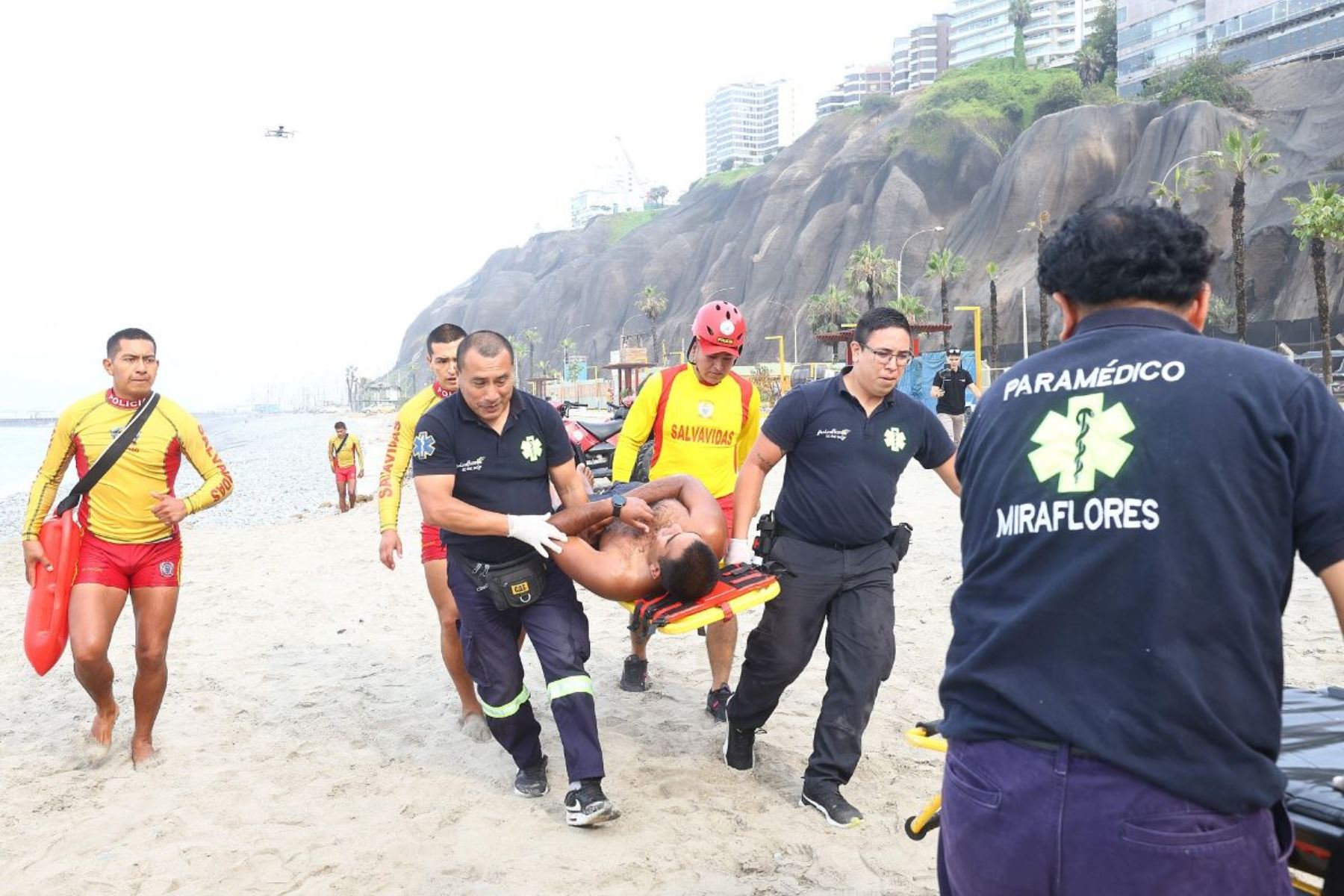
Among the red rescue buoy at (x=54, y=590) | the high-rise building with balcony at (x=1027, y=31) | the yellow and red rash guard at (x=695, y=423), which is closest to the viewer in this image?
the red rescue buoy at (x=54, y=590)

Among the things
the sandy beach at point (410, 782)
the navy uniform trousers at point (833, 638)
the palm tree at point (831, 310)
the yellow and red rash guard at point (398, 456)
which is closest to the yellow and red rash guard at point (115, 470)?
the yellow and red rash guard at point (398, 456)

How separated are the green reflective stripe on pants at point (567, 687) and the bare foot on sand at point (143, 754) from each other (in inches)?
108

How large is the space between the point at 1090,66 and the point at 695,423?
344 feet

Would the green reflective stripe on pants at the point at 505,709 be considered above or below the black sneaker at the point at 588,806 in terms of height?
above

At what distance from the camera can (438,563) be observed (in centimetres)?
611

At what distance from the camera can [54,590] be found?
5508 millimetres

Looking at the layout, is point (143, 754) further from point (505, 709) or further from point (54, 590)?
point (505, 709)

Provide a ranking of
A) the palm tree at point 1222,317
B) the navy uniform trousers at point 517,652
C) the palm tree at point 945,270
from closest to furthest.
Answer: the navy uniform trousers at point 517,652 → the palm tree at point 945,270 → the palm tree at point 1222,317

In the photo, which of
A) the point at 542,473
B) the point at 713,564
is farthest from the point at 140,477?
the point at 713,564

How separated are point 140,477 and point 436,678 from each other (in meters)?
2.60

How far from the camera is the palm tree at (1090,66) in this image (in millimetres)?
95125

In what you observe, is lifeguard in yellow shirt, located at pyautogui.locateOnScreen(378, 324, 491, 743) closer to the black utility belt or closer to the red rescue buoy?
the red rescue buoy

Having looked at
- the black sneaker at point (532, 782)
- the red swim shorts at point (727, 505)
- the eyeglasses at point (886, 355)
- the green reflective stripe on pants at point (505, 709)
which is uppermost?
the eyeglasses at point (886, 355)

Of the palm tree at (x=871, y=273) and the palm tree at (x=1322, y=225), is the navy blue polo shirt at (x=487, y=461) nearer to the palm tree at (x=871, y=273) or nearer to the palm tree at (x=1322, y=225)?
the palm tree at (x=1322, y=225)
